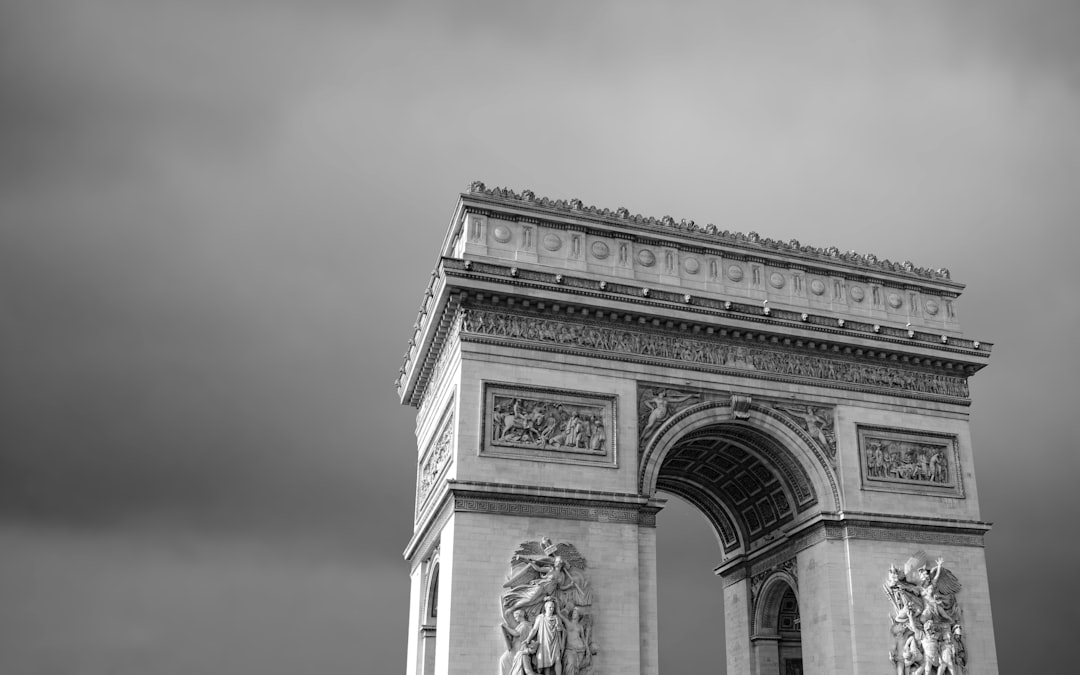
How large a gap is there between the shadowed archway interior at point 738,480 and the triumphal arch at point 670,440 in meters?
0.11

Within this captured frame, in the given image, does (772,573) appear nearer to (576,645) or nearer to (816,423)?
(816,423)

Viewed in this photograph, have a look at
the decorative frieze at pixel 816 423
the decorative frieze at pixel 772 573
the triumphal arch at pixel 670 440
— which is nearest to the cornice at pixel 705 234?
the triumphal arch at pixel 670 440

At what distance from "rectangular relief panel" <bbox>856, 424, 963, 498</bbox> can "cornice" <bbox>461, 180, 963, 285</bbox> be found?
4.88 metres

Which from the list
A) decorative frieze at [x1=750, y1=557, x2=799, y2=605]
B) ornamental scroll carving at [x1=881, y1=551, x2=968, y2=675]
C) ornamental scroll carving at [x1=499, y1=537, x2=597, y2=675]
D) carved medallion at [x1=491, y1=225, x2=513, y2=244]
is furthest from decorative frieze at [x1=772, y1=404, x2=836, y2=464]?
carved medallion at [x1=491, y1=225, x2=513, y2=244]

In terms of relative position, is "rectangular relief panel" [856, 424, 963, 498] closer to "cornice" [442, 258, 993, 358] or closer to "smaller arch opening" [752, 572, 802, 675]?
"cornice" [442, 258, 993, 358]

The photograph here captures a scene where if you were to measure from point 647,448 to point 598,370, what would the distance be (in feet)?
7.38

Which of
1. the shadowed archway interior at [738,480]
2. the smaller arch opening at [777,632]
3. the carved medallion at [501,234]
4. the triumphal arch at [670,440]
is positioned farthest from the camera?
the smaller arch opening at [777,632]

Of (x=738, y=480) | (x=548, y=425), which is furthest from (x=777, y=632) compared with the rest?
(x=548, y=425)

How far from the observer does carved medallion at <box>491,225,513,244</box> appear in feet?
89.2

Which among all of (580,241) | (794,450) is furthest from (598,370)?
(794,450)

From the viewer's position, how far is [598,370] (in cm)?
2652

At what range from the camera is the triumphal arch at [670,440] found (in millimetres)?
24391

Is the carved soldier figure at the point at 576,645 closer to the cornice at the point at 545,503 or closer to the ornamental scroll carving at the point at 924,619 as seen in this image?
the cornice at the point at 545,503

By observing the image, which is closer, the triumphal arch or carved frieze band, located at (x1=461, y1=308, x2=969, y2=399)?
the triumphal arch
